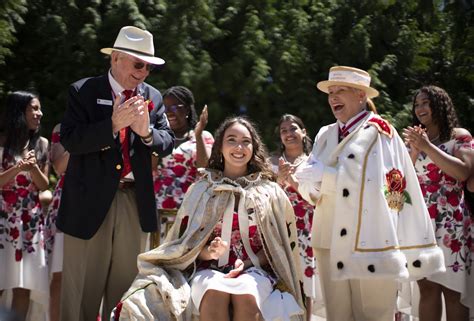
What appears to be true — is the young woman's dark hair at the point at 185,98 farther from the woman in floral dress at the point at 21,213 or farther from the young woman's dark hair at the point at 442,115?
the young woman's dark hair at the point at 442,115

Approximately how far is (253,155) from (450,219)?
1701mm

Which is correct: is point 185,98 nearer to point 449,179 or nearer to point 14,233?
point 14,233

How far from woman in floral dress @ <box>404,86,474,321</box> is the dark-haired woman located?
1.32 metres

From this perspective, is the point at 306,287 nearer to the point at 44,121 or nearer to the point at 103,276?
the point at 103,276

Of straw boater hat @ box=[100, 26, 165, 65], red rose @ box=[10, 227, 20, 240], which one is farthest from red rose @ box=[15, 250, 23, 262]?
straw boater hat @ box=[100, 26, 165, 65]

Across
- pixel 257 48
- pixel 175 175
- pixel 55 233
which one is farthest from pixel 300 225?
pixel 257 48

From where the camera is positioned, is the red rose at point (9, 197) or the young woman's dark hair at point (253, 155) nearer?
the young woman's dark hair at point (253, 155)

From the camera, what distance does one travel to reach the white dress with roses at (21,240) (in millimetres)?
7105

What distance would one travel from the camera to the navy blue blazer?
19.4 ft

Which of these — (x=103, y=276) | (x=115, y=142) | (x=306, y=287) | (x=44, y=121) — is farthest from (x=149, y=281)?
(x=44, y=121)

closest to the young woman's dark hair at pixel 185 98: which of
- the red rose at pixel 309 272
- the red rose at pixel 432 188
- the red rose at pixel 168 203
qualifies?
the red rose at pixel 168 203

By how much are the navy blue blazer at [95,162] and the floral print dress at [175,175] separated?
1.60 metres

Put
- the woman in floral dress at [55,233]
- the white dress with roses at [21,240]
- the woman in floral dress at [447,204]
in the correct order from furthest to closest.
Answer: the woman in floral dress at [55,233] → the white dress with roses at [21,240] → the woman in floral dress at [447,204]

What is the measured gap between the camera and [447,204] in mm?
7078
